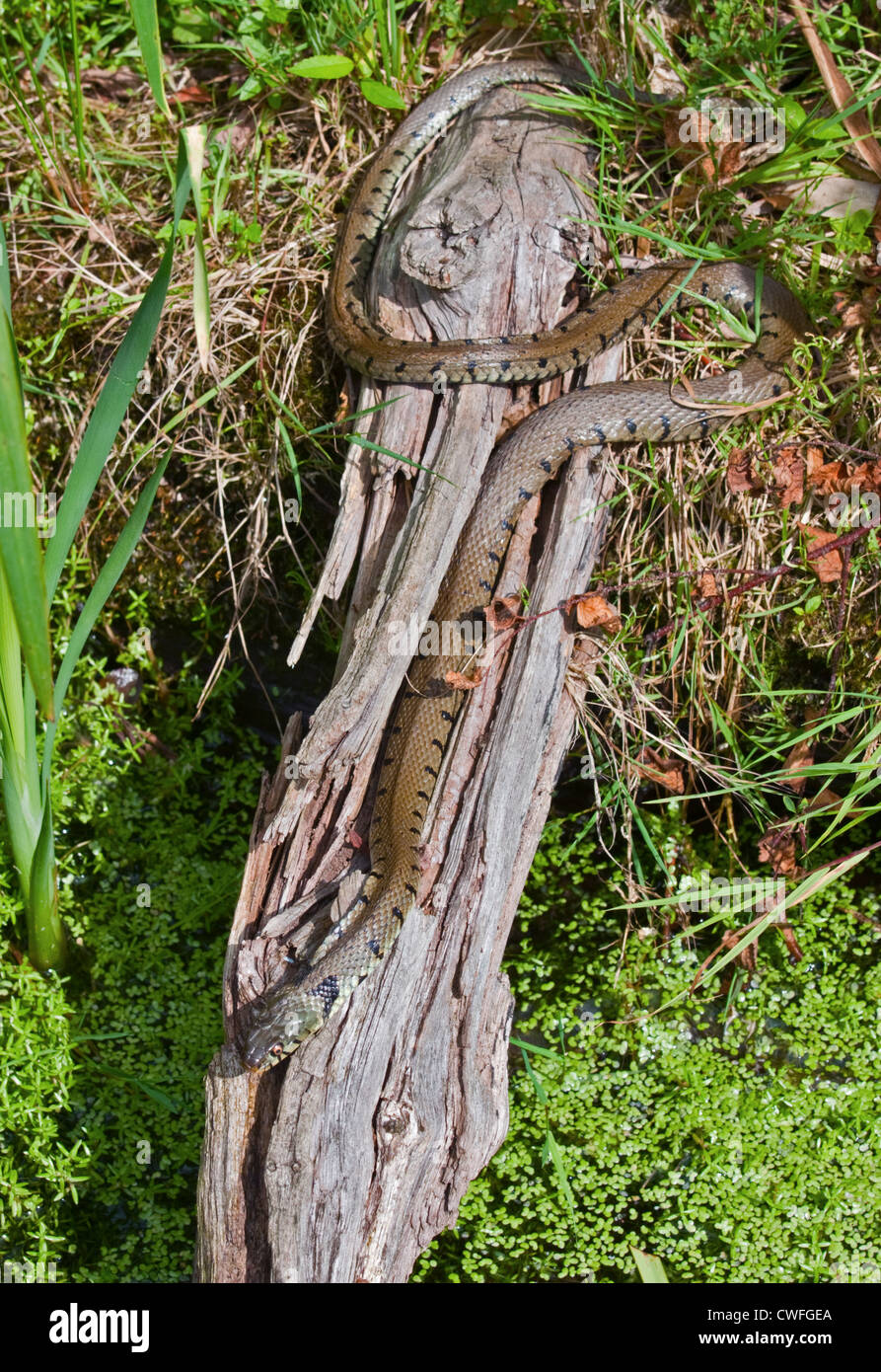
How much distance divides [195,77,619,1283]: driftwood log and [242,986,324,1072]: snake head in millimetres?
47

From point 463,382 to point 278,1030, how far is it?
83.2 inches

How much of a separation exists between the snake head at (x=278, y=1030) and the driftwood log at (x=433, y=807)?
5cm

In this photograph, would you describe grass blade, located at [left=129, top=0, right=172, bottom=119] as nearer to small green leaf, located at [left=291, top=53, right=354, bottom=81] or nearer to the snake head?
small green leaf, located at [left=291, top=53, right=354, bottom=81]

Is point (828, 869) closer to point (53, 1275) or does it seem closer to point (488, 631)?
point (488, 631)

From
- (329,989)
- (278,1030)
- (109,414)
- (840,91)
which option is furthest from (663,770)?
(840,91)

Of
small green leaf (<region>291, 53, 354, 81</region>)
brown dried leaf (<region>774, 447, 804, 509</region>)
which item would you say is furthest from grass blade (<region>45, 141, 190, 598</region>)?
brown dried leaf (<region>774, 447, 804, 509</region>)

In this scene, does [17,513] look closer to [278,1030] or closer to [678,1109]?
[278,1030]

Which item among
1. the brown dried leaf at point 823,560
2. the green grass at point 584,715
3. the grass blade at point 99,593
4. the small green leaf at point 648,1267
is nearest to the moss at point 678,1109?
the green grass at point 584,715

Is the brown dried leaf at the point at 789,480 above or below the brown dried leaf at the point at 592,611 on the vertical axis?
above

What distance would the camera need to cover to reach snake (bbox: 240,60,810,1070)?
2.88 meters

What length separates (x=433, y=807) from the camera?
3119 mm

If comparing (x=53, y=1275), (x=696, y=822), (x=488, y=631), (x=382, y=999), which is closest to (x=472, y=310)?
(x=488, y=631)

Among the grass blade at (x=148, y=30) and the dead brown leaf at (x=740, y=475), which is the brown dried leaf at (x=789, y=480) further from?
the grass blade at (x=148, y=30)

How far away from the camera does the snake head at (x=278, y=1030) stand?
271 centimetres
